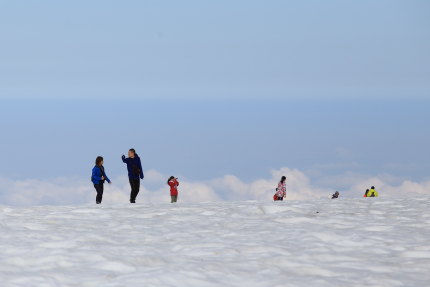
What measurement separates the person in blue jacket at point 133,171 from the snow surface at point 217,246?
7833 mm

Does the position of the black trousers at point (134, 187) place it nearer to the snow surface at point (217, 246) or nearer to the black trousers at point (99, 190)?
the black trousers at point (99, 190)

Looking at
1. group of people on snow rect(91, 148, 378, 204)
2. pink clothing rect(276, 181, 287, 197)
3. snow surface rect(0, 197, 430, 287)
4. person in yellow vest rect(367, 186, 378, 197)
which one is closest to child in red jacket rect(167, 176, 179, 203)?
pink clothing rect(276, 181, 287, 197)

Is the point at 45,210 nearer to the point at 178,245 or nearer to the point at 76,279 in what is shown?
the point at 178,245

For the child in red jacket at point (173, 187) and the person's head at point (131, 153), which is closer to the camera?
the person's head at point (131, 153)

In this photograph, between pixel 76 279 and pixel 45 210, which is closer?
pixel 76 279

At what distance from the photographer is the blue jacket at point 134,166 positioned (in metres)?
24.4

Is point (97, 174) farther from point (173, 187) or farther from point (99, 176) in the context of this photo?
point (173, 187)

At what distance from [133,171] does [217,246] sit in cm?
1355

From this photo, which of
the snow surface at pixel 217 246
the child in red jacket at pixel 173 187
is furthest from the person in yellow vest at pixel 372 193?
the snow surface at pixel 217 246

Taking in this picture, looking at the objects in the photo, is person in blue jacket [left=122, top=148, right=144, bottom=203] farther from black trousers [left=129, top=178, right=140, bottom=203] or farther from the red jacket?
the red jacket

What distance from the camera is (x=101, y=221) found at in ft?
46.7

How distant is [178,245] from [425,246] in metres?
3.85

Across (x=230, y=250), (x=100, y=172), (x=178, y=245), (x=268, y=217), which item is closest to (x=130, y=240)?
(x=178, y=245)

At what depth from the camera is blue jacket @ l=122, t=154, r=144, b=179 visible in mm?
24359
